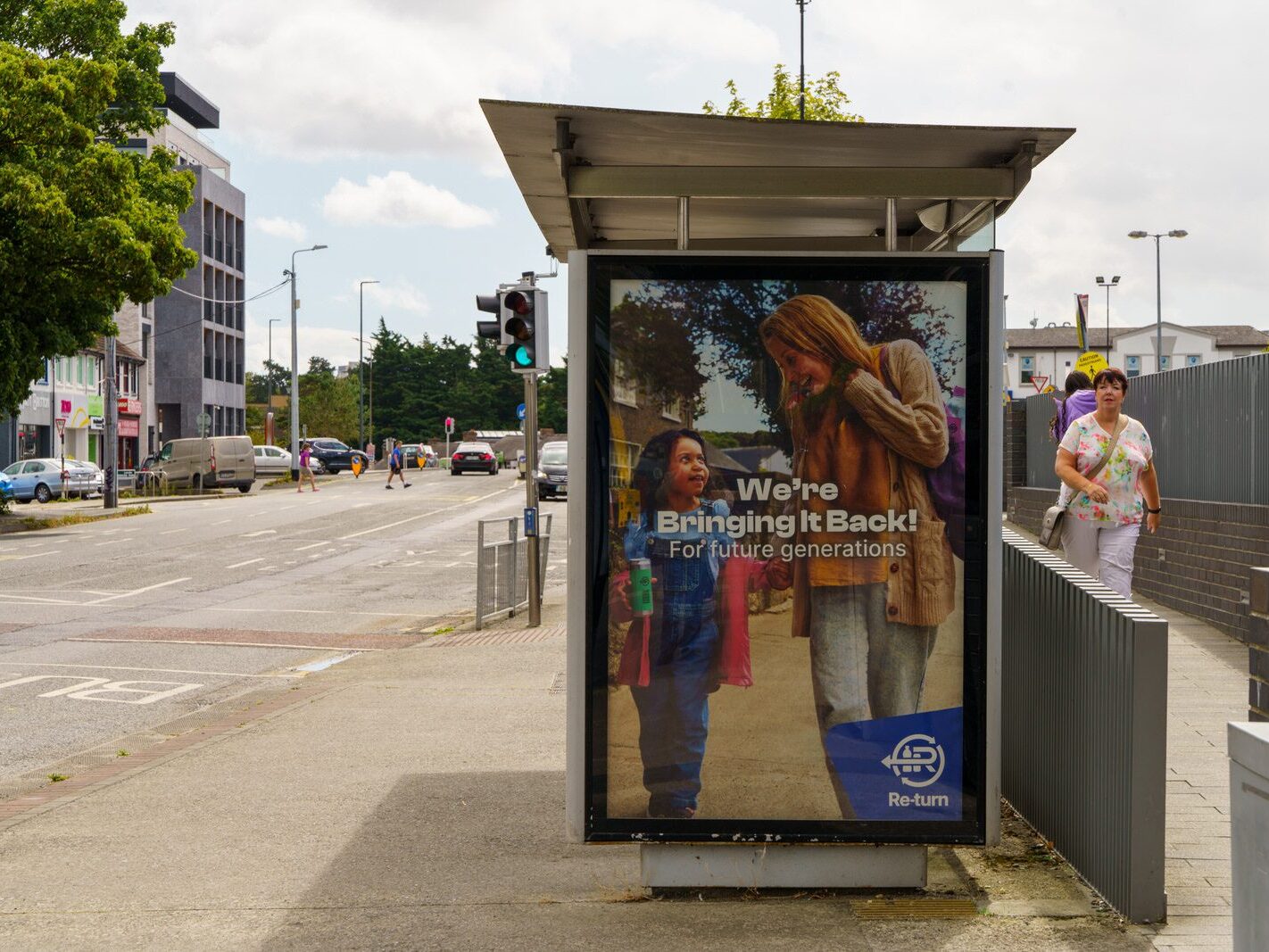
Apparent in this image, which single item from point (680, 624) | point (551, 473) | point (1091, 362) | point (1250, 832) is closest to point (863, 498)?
point (680, 624)

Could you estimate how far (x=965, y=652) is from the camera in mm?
4973

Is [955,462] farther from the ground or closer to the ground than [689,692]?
farther from the ground

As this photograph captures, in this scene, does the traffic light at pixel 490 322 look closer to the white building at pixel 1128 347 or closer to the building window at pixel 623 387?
the building window at pixel 623 387

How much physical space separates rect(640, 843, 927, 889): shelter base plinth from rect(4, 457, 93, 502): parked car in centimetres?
4702

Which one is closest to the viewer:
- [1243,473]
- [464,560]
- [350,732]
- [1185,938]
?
[1185,938]

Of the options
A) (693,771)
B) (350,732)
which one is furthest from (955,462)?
(350,732)

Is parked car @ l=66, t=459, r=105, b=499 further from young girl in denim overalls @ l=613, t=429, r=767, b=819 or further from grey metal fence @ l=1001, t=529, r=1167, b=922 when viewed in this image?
young girl in denim overalls @ l=613, t=429, r=767, b=819

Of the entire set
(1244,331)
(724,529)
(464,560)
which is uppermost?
(1244,331)

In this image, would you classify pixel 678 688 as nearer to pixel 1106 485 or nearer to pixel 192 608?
pixel 1106 485

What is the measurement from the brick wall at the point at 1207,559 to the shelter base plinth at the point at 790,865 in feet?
21.9

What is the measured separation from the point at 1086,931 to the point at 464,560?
66.6ft

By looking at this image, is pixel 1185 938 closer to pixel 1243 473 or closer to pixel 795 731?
pixel 795 731

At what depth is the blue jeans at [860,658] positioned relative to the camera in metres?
4.93

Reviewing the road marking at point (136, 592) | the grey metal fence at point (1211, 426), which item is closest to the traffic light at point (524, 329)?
the grey metal fence at point (1211, 426)
